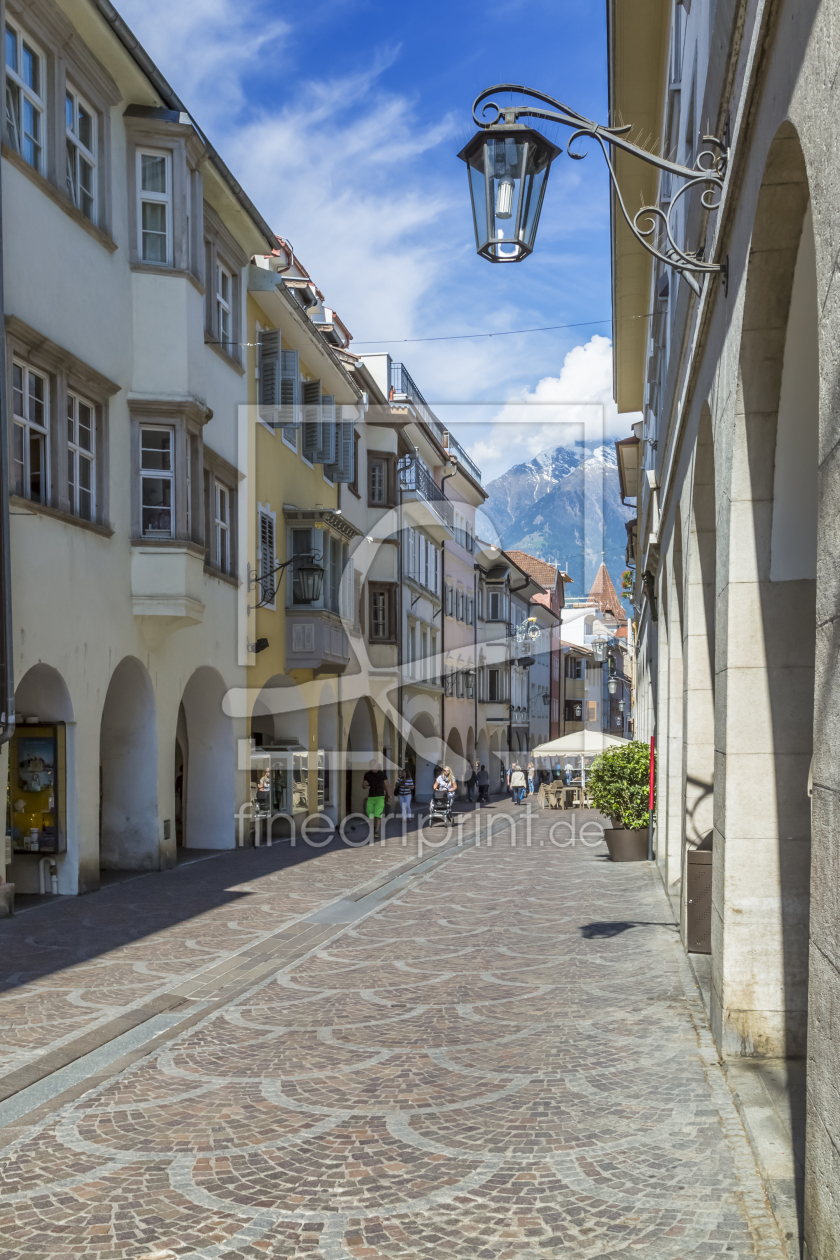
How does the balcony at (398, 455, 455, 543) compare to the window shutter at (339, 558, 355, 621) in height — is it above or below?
above

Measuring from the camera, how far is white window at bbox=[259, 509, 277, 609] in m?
24.0

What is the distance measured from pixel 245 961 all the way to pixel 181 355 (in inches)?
403

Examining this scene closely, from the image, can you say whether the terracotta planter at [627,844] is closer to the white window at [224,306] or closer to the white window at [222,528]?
the white window at [222,528]

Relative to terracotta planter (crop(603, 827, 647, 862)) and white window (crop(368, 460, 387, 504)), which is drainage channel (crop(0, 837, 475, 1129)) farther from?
white window (crop(368, 460, 387, 504))

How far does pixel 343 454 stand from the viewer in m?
29.8

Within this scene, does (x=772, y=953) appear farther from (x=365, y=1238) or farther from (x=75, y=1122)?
(x=75, y=1122)

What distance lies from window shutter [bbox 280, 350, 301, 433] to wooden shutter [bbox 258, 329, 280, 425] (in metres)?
0.27

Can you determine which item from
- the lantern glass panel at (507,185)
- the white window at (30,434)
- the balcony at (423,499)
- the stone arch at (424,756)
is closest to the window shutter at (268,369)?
the white window at (30,434)

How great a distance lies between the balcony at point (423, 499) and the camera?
129 feet

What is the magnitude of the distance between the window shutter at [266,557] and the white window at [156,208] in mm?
6923

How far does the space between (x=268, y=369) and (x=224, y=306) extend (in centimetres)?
218

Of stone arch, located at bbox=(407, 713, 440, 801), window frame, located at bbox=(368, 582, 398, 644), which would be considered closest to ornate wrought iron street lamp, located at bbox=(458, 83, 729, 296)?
window frame, located at bbox=(368, 582, 398, 644)

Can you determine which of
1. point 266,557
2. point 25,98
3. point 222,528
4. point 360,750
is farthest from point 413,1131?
point 360,750

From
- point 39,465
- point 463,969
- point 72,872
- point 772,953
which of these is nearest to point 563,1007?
point 463,969
